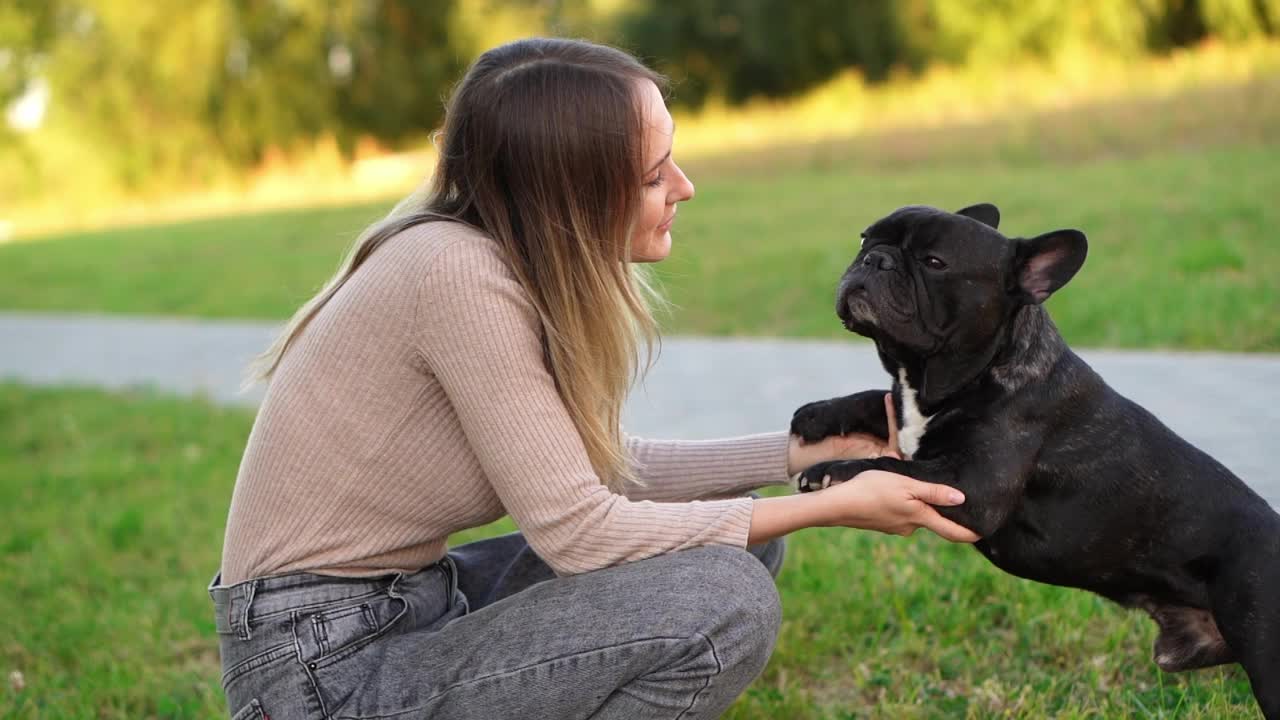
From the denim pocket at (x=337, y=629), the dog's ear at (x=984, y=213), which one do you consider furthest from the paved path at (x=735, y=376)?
the denim pocket at (x=337, y=629)

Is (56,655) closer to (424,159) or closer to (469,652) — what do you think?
(469,652)

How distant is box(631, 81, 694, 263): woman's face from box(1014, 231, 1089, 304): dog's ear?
29.5 inches

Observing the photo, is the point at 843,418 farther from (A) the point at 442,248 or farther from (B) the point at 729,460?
(A) the point at 442,248

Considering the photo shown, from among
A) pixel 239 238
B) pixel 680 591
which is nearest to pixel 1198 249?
pixel 680 591

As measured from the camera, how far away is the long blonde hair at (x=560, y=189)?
99.3 inches

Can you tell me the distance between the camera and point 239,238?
15.1 meters

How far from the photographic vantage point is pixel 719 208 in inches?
501

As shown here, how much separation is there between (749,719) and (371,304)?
4.78 feet

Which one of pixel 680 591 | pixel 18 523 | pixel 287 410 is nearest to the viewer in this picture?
pixel 680 591

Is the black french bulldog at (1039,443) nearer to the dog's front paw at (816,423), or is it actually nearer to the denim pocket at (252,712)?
the dog's front paw at (816,423)

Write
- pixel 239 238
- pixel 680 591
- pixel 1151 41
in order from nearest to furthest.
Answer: pixel 680 591 → pixel 239 238 → pixel 1151 41

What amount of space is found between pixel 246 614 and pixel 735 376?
4.07m

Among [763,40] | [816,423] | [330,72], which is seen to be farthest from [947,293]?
[330,72]

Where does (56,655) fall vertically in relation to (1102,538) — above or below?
below
